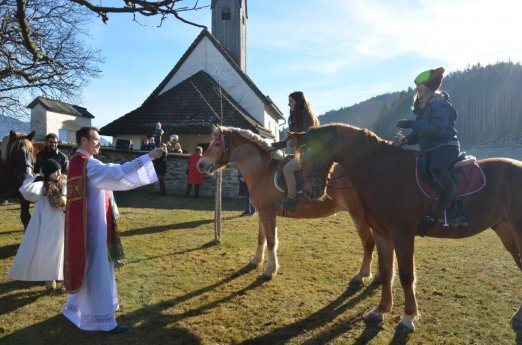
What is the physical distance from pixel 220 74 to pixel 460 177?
21.5 metres

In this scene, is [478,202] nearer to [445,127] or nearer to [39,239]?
[445,127]

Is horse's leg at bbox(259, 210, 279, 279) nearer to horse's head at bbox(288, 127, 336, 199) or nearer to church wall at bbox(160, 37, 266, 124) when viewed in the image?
horse's head at bbox(288, 127, 336, 199)

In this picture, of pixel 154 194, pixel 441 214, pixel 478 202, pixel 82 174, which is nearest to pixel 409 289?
pixel 441 214

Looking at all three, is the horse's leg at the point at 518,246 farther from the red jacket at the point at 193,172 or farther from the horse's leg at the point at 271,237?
the red jacket at the point at 193,172

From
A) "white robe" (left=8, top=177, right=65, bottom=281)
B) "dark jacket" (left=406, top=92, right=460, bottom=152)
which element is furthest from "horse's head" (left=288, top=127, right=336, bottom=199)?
"white robe" (left=8, top=177, right=65, bottom=281)

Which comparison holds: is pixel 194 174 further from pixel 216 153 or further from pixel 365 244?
pixel 365 244

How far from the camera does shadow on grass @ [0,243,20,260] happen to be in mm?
7298

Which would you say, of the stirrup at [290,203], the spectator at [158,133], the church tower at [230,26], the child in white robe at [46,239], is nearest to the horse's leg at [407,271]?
the stirrup at [290,203]

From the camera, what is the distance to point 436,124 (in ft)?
13.8

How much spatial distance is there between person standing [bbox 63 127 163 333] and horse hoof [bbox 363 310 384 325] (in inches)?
116

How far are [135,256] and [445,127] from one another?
19.7 feet

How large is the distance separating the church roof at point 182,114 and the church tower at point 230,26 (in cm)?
722

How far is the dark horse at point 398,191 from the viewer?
14.4 ft

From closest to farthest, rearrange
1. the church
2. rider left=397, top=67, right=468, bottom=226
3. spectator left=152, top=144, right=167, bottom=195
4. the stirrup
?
rider left=397, top=67, right=468, bottom=226 → the stirrup → spectator left=152, top=144, right=167, bottom=195 → the church
